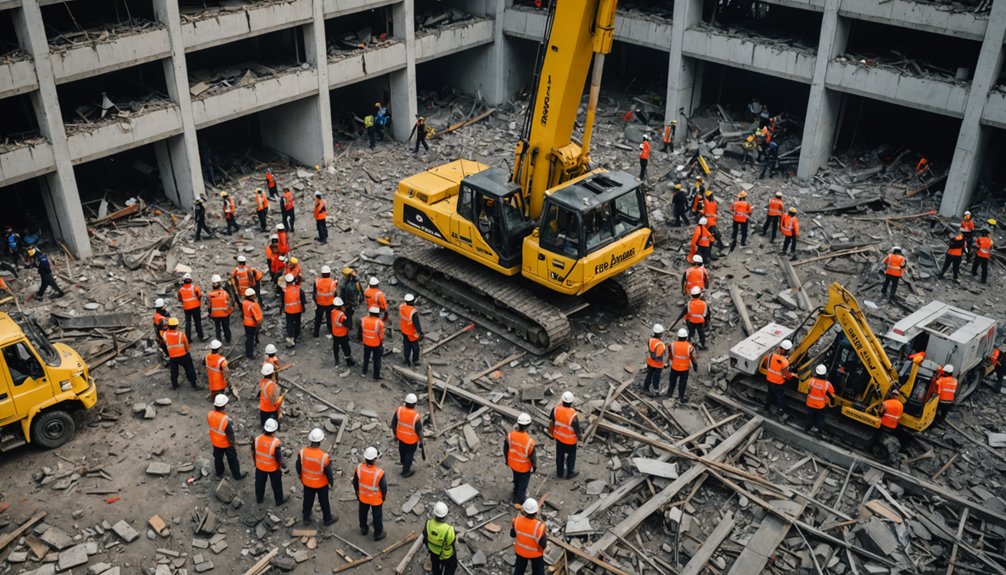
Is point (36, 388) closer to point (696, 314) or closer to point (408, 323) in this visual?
point (408, 323)

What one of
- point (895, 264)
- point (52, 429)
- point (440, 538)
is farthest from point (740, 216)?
point (52, 429)

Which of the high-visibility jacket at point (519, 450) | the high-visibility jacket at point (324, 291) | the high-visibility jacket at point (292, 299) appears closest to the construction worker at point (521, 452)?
the high-visibility jacket at point (519, 450)

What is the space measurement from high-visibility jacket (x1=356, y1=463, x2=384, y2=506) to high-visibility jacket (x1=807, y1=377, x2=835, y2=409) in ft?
23.9

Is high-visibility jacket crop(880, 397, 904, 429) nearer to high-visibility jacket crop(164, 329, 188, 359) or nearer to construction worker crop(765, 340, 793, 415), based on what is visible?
construction worker crop(765, 340, 793, 415)

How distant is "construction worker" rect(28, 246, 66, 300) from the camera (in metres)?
19.0

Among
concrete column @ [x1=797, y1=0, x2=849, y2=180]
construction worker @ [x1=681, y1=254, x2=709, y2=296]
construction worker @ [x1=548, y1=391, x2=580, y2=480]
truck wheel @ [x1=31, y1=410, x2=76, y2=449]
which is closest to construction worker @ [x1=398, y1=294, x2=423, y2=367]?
construction worker @ [x1=548, y1=391, x2=580, y2=480]

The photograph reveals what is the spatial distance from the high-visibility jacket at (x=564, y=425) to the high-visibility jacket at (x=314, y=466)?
11.8 ft

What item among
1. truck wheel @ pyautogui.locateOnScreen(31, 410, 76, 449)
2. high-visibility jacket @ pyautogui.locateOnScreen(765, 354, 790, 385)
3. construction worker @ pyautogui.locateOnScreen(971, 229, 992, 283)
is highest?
high-visibility jacket @ pyautogui.locateOnScreen(765, 354, 790, 385)

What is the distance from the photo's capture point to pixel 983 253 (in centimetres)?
1995

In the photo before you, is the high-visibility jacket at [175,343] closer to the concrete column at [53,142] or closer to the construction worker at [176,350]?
the construction worker at [176,350]

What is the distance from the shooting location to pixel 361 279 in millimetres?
20469

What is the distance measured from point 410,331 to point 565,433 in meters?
4.33

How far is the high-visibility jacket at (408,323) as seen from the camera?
1633cm

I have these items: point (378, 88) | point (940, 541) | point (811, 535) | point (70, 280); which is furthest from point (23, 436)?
point (378, 88)
